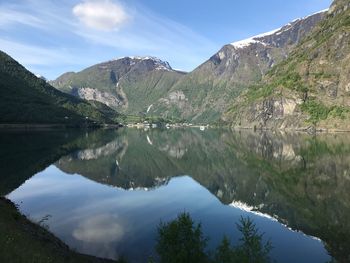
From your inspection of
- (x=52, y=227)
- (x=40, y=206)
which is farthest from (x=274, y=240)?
(x=40, y=206)

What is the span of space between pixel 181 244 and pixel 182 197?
46677mm

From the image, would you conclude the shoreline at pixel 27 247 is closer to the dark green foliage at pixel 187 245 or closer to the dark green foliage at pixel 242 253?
the dark green foliage at pixel 187 245

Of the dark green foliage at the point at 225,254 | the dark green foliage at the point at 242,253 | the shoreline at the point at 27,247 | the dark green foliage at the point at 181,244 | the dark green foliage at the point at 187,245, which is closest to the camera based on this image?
the shoreline at the point at 27,247

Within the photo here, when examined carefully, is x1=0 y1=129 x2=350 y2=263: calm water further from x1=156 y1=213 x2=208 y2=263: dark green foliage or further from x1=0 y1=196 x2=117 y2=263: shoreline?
x1=156 y1=213 x2=208 y2=263: dark green foliage

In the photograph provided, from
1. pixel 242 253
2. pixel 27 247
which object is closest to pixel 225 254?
pixel 242 253

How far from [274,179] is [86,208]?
46170mm

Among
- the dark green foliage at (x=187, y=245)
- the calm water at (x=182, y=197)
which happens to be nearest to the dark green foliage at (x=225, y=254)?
the dark green foliage at (x=187, y=245)

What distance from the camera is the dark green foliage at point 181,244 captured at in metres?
28.8

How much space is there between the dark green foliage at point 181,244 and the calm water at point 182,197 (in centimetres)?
1126

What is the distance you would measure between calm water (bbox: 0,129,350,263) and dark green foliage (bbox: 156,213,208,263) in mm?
11265

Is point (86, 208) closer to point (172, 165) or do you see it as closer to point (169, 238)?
point (169, 238)

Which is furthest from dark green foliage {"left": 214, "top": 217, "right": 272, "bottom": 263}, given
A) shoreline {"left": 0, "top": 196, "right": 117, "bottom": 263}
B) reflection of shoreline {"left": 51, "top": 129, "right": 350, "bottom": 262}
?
reflection of shoreline {"left": 51, "top": 129, "right": 350, "bottom": 262}

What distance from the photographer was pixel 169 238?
29.3m

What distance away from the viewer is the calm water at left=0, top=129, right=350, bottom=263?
4647 cm
